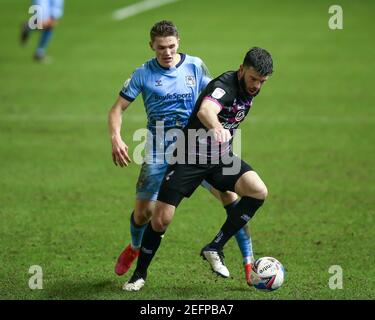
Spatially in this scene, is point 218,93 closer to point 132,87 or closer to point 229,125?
point 229,125

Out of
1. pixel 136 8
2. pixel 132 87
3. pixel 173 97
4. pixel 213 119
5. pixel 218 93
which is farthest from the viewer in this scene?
pixel 136 8

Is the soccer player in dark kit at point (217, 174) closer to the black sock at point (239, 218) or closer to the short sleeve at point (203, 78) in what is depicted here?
the black sock at point (239, 218)

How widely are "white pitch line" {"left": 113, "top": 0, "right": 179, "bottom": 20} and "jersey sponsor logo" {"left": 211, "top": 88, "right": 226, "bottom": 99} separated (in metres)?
20.5

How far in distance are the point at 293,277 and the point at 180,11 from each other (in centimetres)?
2089

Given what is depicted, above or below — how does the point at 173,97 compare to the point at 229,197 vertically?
above

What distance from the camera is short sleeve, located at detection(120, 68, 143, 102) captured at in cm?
852

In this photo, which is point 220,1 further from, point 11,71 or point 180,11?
point 11,71

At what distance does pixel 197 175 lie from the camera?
27.5ft

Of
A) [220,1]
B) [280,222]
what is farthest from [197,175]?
[220,1]

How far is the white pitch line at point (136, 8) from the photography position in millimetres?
28641

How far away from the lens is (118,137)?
27.2ft

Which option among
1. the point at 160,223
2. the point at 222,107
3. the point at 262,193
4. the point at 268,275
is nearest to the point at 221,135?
the point at 222,107

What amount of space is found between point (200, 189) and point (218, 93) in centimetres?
463

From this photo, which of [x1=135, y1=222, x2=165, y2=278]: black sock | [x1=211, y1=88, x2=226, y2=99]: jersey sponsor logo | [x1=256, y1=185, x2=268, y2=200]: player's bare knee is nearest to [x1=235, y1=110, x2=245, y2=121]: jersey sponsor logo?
[x1=211, y1=88, x2=226, y2=99]: jersey sponsor logo
